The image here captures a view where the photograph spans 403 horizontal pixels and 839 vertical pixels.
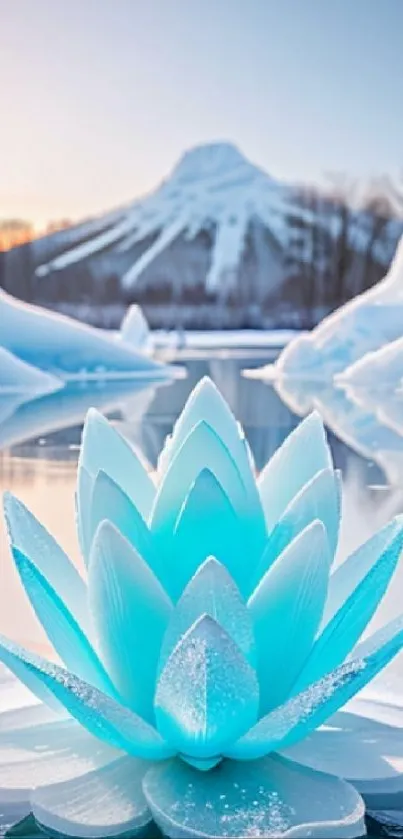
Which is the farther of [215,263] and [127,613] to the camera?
[215,263]

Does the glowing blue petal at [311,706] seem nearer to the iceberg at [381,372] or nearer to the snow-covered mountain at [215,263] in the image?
the iceberg at [381,372]

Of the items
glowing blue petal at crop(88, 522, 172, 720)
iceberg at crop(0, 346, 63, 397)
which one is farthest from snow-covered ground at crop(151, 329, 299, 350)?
glowing blue petal at crop(88, 522, 172, 720)

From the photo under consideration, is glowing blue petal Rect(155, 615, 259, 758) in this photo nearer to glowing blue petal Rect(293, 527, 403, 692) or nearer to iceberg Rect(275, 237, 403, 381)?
glowing blue petal Rect(293, 527, 403, 692)

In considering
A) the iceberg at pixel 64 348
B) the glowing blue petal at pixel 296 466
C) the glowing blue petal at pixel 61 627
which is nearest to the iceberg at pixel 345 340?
the iceberg at pixel 64 348

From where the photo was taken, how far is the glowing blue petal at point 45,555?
1.48 m

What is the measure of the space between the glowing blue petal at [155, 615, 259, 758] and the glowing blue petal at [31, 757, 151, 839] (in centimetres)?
9

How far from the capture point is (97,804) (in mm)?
1278

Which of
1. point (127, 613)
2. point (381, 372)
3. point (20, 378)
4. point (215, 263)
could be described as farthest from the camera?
point (215, 263)

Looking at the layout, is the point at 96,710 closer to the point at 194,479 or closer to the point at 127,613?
the point at 127,613

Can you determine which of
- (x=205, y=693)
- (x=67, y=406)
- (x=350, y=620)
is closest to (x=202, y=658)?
(x=205, y=693)

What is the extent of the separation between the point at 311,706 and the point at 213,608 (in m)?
0.17

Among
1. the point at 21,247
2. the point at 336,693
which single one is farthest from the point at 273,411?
the point at 21,247

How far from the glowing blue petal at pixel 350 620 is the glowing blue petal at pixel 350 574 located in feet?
0.22

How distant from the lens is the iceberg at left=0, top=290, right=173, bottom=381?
34.6ft
